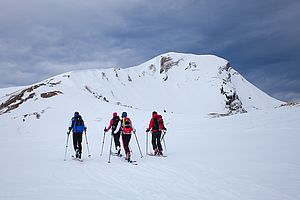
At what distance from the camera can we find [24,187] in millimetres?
7840

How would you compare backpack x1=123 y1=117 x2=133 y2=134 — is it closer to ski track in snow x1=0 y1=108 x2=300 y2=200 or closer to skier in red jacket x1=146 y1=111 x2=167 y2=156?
ski track in snow x1=0 y1=108 x2=300 y2=200

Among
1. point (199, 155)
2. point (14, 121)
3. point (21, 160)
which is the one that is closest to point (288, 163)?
point (199, 155)

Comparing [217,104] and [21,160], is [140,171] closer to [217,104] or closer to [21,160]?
[21,160]

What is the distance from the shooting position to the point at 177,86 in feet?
320

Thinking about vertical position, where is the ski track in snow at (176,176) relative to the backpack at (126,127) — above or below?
below

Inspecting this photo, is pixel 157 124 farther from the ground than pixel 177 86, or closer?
closer

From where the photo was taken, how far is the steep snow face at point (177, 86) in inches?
3059

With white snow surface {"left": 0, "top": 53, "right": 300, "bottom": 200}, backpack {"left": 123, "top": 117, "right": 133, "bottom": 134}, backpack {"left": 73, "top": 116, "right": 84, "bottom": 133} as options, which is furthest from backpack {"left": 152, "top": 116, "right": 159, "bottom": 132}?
backpack {"left": 73, "top": 116, "right": 84, "bottom": 133}

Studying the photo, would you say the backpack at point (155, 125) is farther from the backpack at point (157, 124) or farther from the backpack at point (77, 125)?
the backpack at point (77, 125)

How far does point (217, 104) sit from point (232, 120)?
2260 inches

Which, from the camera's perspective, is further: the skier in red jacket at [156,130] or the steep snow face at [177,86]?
the steep snow face at [177,86]

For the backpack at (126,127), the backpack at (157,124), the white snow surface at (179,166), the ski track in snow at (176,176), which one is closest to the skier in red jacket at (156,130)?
the backpack at (157,124)

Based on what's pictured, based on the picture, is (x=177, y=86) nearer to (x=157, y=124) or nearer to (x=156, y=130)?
(x=157, y=124)

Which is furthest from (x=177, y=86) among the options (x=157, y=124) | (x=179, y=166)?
(x=179, y=166)
